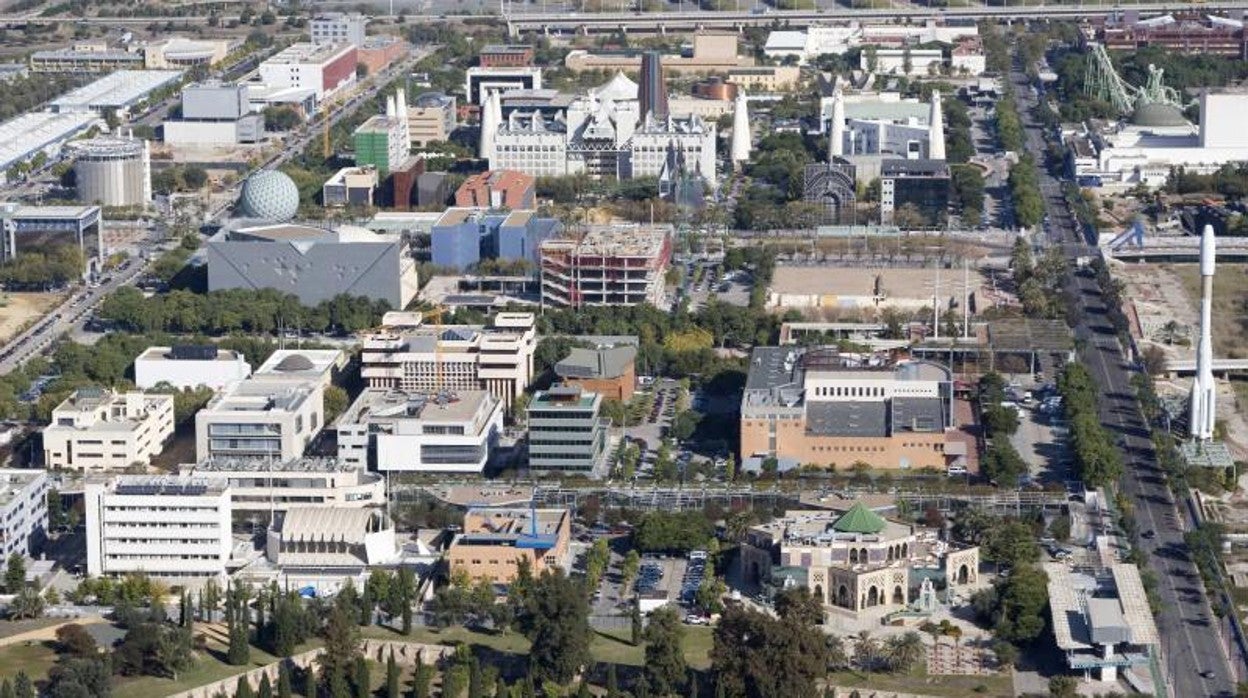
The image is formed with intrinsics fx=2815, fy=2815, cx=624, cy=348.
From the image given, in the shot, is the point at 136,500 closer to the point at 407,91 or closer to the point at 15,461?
the point at 15,461

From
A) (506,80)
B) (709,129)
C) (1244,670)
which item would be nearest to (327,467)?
(1244,670)

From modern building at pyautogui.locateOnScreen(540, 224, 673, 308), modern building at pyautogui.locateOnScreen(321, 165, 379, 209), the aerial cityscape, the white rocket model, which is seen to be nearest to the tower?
the aerial cityscape

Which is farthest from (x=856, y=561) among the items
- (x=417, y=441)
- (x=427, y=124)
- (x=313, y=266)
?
(x=427, y=124)

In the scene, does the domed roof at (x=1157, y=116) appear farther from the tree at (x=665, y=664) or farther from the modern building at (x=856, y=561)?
the tree at (x=665, y=664)

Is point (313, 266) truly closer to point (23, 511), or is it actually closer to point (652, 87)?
point (23, 511)

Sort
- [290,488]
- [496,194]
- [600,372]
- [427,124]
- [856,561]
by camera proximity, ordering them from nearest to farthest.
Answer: [856,561] < [290,488] < [600,372] < [496,194] < [427,124]

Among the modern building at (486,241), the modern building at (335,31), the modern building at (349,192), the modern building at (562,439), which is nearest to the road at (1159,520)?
the modern building at (562,439)

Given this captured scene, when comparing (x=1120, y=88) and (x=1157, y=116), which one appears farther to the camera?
(x=1120, y=88)
